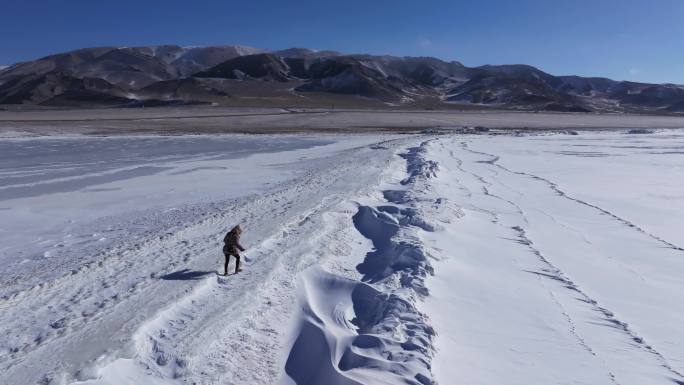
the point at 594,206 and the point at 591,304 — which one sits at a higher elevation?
the point at 591,304

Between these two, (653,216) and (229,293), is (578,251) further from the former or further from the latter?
(229,293)

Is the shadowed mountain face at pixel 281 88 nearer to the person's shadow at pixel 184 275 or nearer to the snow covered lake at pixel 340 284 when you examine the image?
the snow covered lake at pixel 340 284

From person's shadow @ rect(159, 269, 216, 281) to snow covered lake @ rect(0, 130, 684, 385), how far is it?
37 mm

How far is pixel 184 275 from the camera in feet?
24.2

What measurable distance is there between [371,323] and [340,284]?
124cm

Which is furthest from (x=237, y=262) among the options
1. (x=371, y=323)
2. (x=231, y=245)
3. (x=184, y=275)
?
(x=371, y=323)

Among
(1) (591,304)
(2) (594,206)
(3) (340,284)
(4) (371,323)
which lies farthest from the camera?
(2) (594,206)

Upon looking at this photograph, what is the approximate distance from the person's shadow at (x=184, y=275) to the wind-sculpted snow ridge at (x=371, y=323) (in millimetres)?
1302

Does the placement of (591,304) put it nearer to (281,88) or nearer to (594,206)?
(594,206)

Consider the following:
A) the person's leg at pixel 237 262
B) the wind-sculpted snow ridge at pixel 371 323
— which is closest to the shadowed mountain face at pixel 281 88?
the wind-sculpted snow ridge at pixel 371 323

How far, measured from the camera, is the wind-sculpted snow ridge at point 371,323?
5195 millimetres

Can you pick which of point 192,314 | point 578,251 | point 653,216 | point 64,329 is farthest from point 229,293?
point 653,216

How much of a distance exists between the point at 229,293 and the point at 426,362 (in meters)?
2.53

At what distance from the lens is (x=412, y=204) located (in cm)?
1246
